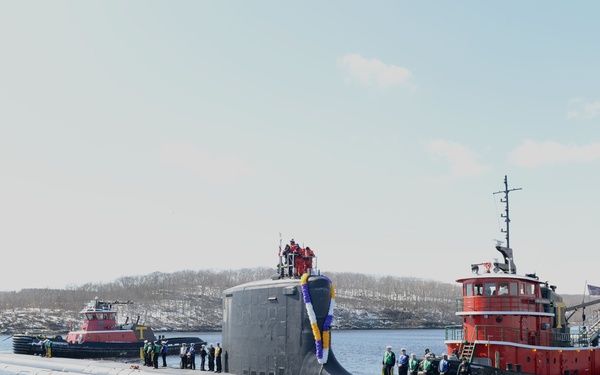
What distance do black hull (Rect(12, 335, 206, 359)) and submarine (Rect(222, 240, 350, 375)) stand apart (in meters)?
30.6

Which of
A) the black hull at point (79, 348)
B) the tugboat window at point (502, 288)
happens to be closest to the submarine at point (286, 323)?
the tugboat window at point (502, 288)

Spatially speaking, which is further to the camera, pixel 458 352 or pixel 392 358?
pixel 458 352

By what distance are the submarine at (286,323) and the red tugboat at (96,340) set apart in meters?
30.9

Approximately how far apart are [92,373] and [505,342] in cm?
2026

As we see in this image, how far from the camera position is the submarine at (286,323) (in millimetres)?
19484

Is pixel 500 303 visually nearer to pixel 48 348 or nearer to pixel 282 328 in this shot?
pixel 282 328

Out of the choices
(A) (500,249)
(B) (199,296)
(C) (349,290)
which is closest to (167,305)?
(B) (199,296)

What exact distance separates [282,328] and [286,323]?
0.28m

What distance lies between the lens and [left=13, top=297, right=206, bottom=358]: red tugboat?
162 ft

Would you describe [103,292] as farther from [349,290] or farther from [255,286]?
[255,286]

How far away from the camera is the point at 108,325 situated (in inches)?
2140

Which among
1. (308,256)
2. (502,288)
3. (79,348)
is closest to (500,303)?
(502,288)

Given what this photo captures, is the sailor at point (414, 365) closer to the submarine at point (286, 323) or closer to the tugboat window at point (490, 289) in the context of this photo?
the submarine at point (286, 323)

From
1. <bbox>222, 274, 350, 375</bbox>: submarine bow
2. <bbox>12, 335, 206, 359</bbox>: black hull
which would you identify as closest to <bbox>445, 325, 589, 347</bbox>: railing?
<bbox>222, 274, 350, 375</bbox>: submarine bow
